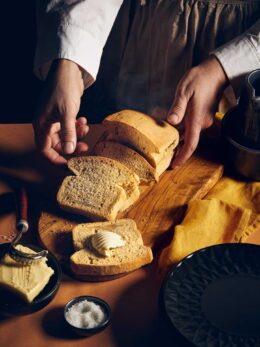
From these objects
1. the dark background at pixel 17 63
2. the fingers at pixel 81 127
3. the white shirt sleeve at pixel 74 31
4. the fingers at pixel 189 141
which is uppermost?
the white shirt sleeve at pixel 74 31

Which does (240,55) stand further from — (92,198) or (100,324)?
(100,324)

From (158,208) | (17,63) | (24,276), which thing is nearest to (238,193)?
(158,208)

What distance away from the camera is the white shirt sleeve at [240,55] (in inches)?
62.2

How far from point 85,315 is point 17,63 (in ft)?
6.25

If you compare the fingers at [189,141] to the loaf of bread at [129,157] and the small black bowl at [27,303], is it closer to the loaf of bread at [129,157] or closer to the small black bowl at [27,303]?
the loaf of bread at [129,157]

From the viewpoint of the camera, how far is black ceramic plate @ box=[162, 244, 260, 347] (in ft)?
3.64

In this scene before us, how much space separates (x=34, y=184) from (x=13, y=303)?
402 mm

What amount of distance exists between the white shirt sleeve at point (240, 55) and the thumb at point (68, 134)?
0.41m

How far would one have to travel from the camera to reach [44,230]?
1.35m

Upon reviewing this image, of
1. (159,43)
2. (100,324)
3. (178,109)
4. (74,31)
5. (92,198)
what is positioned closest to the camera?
(100,324)

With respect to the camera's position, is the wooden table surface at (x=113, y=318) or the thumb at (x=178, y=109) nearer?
the wooden table surface at (x=113, y=318)

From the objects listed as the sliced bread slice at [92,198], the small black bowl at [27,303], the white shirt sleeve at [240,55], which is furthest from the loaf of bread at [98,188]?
the white shirt sleeve at [240,55]

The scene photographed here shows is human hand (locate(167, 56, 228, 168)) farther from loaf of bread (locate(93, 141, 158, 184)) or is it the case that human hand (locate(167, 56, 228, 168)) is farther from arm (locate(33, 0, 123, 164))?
arm (locate(33, 0, 123, 164))

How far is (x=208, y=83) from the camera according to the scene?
5.10 feet
